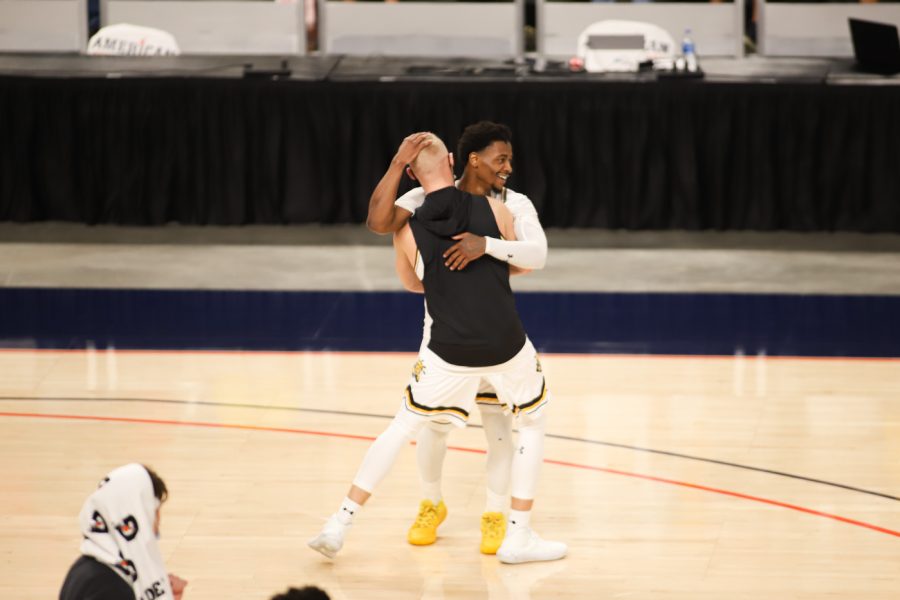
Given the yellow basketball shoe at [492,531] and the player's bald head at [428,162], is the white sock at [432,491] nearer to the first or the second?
the yellow basketball shoe at [492,531]

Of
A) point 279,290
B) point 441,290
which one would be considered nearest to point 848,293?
point 279,290

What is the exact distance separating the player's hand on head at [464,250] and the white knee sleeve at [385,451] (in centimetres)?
55

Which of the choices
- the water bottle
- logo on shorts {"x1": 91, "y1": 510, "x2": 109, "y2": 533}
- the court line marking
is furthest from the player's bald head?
the water bottle

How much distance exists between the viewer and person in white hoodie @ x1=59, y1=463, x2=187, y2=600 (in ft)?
11.4

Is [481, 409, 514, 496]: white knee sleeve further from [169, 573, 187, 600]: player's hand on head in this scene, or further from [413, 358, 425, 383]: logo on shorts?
[169, 573, 187, 600]: player's hand on head

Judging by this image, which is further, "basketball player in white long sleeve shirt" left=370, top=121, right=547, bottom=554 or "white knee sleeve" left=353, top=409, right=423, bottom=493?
"white knee sleeve" left=353, top=409, right=423, bottom=493

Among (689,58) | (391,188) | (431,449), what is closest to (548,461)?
(431,449)

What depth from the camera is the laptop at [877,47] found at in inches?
407

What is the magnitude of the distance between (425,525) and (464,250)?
1.08 metres

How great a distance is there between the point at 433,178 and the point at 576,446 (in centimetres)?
189

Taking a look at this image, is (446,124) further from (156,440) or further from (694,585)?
(694,585)

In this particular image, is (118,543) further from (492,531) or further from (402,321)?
(402,321)

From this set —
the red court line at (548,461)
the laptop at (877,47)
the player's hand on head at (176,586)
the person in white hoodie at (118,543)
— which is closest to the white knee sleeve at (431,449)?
the red court line at (548,461)

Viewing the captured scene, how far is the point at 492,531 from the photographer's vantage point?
17.3 feet
